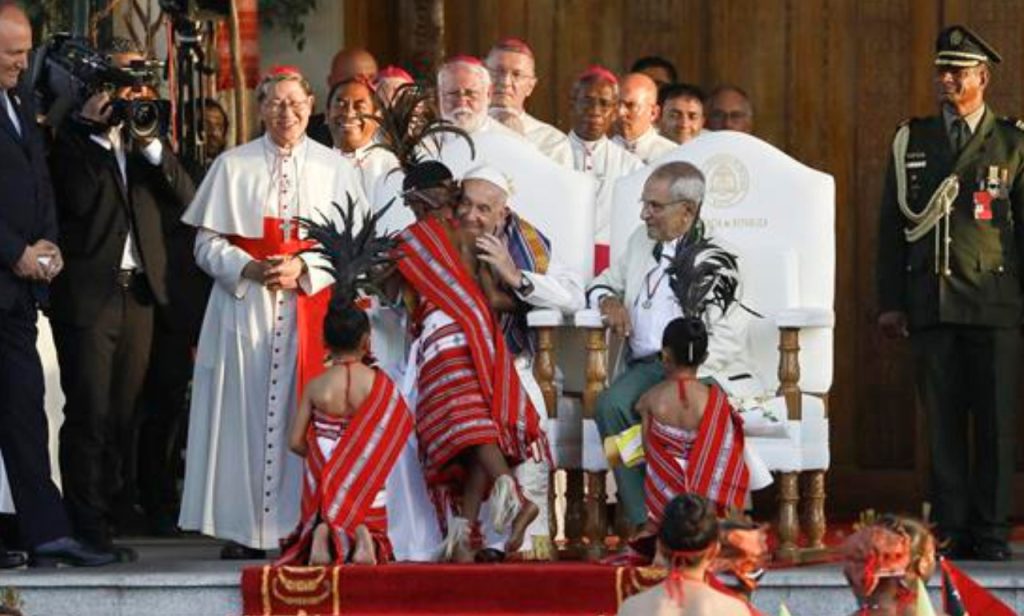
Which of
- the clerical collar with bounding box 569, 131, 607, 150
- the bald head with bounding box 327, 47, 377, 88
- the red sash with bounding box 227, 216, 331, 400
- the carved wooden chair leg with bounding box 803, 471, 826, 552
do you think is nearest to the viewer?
the carved wooden chair leg with bounding box 803, 471, 826, 552

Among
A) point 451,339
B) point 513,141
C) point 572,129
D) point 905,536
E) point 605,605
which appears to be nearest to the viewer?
point 905,536

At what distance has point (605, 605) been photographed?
519 inches

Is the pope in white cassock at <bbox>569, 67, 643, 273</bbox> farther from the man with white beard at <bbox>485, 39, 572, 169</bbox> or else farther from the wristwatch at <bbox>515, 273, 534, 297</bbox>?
the wristwatch at <bbox>515, 273, 534, 297</bbox>

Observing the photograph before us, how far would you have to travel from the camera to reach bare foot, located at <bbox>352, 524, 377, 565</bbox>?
13.5 metres

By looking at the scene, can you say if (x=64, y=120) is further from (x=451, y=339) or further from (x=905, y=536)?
(x=905, y=536)

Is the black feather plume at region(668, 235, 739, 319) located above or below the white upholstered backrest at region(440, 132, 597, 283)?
below

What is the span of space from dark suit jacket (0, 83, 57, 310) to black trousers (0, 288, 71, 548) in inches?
3.9

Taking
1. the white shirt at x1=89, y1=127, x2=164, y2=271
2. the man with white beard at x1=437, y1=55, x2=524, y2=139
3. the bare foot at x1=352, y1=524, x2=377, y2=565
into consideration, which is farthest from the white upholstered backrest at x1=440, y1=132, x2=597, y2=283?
the bare foot at x1=352, y1=524, x2=377, y2=565

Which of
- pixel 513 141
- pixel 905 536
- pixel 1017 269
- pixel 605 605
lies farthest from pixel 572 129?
Result: pixel 905 536

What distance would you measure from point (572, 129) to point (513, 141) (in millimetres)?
1759

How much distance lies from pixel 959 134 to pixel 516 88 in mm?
2367

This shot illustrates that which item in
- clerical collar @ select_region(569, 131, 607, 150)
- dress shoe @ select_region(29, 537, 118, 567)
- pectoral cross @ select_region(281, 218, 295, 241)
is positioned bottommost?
dress shoe @ select_region(29, 537, 118, 567)

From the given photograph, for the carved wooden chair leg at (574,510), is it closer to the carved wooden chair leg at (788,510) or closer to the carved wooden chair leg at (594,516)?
the carved wooden chair leg at (594,516)

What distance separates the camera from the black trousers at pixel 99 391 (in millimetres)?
14344
